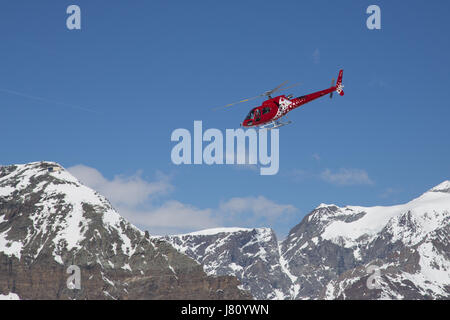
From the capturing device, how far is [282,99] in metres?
134
